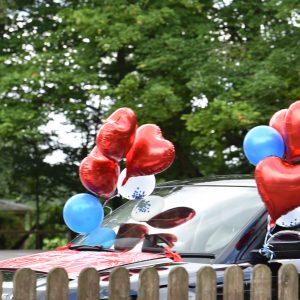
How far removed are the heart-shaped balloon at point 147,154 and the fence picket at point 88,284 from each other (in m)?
2.24

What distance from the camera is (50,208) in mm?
30984

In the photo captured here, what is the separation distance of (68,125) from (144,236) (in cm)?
1886

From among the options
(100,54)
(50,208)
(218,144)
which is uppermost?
(100,54)

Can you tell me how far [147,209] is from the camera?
5867mm

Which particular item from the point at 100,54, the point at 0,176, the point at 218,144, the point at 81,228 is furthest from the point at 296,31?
Result: the point at 81,228

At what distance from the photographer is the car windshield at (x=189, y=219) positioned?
17.9 feet

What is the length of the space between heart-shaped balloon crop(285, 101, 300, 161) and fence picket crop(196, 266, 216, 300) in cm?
170

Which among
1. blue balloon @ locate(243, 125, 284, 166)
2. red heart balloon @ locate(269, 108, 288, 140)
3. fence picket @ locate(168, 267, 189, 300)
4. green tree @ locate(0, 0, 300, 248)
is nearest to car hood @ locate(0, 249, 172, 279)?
fence picket @ locate(168, 267, 189, 300)

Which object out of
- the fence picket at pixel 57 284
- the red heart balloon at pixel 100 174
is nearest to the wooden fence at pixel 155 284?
the fence picket at pixel 57 284

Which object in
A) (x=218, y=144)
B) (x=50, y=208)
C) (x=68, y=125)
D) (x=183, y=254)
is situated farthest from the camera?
(x=50, y=208)

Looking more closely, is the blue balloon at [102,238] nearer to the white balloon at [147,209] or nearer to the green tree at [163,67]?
the white balloon at [147,209]

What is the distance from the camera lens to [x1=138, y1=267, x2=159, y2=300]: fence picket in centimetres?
397

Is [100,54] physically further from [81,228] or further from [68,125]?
[81,228]

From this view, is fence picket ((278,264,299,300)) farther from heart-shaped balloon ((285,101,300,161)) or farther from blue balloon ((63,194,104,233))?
blue balloon ((63,194,104,233))
